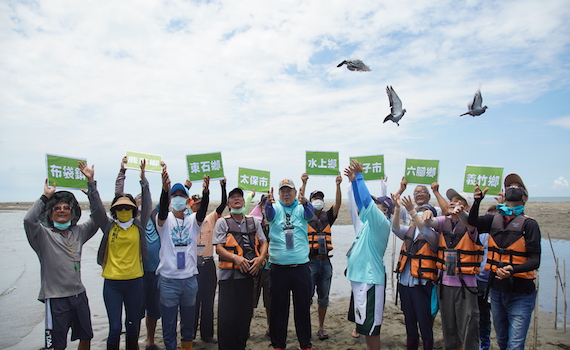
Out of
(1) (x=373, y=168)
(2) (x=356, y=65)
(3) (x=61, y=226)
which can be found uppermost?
(2) (x=356, y=65)

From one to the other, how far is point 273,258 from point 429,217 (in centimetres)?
212

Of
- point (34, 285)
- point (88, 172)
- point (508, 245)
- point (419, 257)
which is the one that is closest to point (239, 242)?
point (88, 172)

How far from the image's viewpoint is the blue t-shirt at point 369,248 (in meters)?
4.45

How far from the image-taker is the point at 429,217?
15.0 feet

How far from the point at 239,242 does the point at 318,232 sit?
184 cm

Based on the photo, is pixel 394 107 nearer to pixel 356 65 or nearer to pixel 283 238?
pixel 356 65

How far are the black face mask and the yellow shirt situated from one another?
4.59 metres

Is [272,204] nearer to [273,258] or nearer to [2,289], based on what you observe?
[273,258]

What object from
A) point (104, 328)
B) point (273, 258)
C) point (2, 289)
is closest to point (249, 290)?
point (273, 258)

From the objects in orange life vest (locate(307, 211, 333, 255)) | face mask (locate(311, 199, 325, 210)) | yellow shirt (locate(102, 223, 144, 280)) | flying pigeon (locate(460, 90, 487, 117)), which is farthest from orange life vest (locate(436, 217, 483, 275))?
yellow shirt (locate(102, 223, 144, 280))

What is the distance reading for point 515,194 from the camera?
4.29m

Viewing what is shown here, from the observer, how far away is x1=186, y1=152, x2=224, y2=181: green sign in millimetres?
6605

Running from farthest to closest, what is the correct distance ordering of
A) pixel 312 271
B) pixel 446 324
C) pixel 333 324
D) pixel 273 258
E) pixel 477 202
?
pixel 333 324
pixel 312 271
pixel 273 258
pixel 446 324
pixel 477 202

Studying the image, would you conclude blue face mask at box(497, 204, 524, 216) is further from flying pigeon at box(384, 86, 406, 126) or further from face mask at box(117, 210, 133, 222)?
face mask at box(117, 210, 133, 222)
